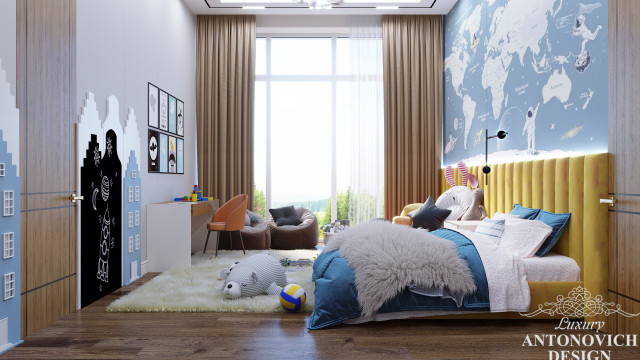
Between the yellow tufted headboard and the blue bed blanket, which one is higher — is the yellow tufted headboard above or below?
above

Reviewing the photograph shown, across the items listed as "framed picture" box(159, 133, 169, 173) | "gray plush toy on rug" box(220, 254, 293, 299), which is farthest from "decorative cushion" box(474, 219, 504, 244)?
"framed picture" box(159, 133, 169, 173)

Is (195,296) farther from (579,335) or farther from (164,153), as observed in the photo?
(579,335)

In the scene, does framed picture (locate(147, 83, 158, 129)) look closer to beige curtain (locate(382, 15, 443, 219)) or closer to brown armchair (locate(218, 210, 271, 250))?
brown armchair (locate(218, 210, 271, 250))

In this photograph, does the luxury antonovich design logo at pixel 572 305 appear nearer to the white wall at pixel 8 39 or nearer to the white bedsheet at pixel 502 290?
the white bedsheet at pixel 502 290

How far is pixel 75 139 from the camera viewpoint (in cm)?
293

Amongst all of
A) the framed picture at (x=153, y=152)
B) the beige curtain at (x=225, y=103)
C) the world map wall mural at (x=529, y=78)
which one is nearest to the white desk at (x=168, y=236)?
the framed picture at (x=153, y=152)

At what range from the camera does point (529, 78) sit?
12.0 feet

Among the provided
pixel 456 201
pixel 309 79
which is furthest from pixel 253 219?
pixel 456 201

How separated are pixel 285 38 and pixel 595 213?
5.07 metres

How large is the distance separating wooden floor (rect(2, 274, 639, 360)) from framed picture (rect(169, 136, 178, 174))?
2.43m

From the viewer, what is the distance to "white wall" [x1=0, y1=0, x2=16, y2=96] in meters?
2.21

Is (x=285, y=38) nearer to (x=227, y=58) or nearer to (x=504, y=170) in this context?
(x=227, y=58)

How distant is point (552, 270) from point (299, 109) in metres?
4.61

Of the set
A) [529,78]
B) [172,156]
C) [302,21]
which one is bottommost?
[172,156]
